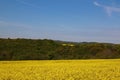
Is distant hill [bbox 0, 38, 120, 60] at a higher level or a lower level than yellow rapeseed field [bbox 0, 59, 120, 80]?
higher

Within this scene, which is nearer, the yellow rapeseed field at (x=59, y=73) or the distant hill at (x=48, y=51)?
the yellow rapeseed field at (x=59, y=73)

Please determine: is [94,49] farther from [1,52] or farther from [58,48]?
[1,52]

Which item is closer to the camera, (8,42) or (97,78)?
(97,78)

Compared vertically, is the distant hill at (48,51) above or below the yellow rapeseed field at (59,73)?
above

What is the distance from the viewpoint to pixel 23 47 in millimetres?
54312

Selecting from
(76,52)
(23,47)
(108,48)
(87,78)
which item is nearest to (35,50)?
(23,47)

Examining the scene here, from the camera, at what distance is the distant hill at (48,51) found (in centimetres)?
4653

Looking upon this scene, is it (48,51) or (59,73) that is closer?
(59,73)

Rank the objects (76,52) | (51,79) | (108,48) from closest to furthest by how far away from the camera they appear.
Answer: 1. (51,79)
2. (76,52)
3. (108,48)

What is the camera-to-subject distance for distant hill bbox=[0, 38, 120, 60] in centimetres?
4653

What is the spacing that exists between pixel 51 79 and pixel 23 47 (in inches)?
1436

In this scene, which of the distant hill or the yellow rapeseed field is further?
the distant hill

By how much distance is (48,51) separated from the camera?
169 feet

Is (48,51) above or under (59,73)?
above
